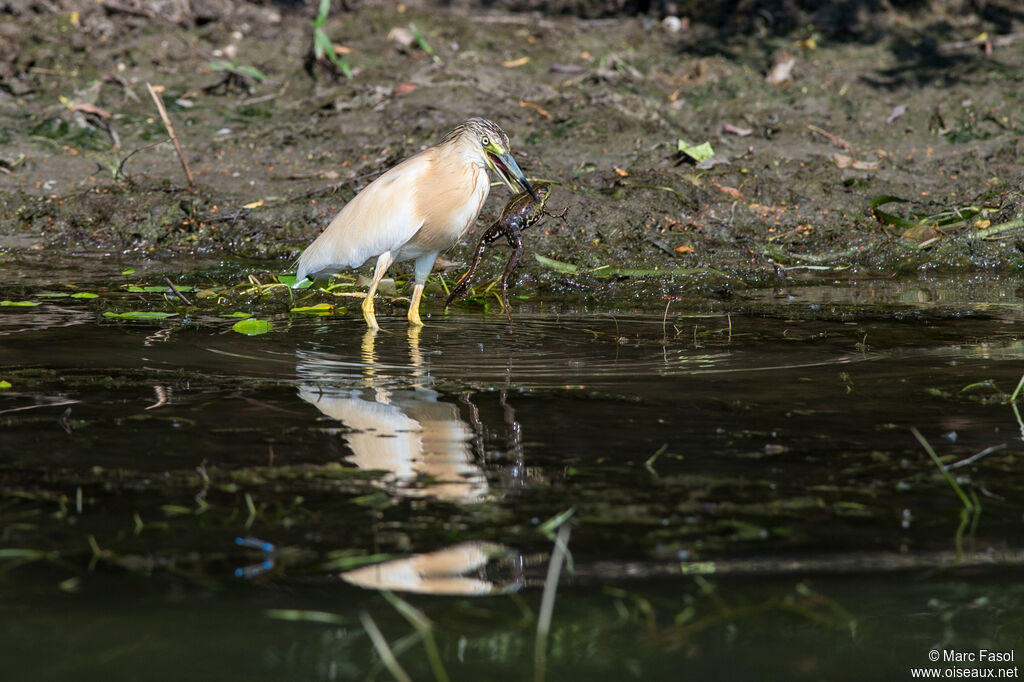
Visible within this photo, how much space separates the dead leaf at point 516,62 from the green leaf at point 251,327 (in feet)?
16.6

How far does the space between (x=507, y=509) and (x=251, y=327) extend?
288 centimetres

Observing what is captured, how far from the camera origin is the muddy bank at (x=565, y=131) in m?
7.32

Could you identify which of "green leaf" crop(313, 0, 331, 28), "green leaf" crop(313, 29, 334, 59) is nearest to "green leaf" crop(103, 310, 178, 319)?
"green leaf" crop(313, 29, 334, 59)

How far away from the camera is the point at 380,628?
6.79 ft

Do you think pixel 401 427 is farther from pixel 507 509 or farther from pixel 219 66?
pixel 219 66

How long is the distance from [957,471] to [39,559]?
2267 mm

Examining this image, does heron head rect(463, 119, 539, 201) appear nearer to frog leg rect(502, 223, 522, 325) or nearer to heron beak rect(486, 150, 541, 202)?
heron beak rect(486, 150, 541, 202)

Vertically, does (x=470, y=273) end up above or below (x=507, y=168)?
below

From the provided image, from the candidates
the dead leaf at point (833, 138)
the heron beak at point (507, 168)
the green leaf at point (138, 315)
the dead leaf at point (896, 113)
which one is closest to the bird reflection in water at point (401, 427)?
the green leaf at point (138, 315)

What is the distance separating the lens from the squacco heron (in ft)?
18.9

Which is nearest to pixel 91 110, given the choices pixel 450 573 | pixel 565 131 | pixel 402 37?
pixel 402 37

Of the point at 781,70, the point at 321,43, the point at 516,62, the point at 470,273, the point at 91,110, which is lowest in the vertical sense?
the point at 470,273

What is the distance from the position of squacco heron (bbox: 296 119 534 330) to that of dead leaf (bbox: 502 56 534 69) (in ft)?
13.0

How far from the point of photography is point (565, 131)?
8.73m
